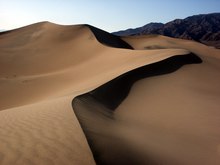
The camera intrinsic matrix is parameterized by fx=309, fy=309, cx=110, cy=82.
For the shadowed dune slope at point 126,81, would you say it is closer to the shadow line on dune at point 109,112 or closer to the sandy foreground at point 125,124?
the shadow line on dune at point 109,112

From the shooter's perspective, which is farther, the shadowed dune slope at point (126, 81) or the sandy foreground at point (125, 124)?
the shadowed dune slope at point (126, 81)

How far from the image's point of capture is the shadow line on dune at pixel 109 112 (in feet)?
12.7

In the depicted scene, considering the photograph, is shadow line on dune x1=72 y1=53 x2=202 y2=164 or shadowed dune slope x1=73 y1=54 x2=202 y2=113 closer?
shadow line on dune x1=72 y1=53 x2=202 y2=164

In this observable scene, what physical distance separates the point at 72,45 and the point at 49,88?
12.7m

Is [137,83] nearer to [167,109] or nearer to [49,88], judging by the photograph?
[167,109]

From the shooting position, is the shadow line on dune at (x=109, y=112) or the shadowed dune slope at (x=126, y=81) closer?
the shadow line on dune at (x=109, y=112)

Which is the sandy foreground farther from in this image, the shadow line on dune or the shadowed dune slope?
the shadowed dune slope

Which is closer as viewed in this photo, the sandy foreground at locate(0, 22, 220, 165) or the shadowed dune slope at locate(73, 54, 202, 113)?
the sandy foreground at locate(0, 22, 220, 165)

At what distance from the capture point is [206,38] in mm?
100188

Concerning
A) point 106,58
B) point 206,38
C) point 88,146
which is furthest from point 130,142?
point 206,38

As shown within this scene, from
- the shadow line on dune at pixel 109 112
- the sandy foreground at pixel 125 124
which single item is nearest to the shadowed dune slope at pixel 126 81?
the shadow line on dune at pixel 109 112

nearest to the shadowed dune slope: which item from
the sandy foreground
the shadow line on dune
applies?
→ the shadow line on dune

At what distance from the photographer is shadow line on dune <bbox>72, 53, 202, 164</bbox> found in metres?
3.86

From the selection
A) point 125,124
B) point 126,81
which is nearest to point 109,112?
point 125,124
